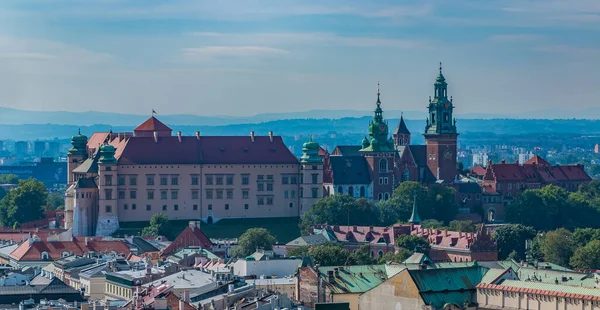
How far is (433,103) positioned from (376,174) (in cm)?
1681

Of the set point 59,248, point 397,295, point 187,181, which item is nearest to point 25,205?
point 187,181

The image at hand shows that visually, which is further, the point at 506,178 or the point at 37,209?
the point at 506,178

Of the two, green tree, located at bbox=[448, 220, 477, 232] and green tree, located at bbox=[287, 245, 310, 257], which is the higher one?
green tree, located at bbox=[448, 220, 477, 232]

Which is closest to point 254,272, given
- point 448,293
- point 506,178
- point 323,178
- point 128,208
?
point 448,293

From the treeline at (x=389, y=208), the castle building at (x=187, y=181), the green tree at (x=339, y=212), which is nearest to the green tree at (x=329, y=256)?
the treeline at (x=389, y=208)

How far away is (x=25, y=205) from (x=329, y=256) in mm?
52213

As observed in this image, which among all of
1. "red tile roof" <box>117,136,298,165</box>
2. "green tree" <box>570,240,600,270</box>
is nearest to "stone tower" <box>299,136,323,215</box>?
"red tile roof" <box>117,136,298,165</box>

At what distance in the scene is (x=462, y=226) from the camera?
144875 mm

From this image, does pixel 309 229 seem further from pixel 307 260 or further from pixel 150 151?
pixel 307 260

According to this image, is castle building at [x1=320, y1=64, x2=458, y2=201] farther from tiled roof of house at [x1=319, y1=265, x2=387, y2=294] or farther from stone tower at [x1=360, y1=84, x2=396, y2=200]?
tiled roof of house at [x1=319, y1=265, x2=387, y2=294]

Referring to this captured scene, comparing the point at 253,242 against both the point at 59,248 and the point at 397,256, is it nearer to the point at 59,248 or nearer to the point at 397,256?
the point at 397,256

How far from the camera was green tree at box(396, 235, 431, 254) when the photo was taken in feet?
423

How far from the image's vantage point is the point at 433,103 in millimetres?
179250

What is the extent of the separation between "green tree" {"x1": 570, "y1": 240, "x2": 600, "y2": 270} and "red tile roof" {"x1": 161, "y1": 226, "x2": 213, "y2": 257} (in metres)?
24.6
